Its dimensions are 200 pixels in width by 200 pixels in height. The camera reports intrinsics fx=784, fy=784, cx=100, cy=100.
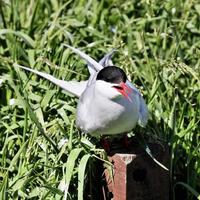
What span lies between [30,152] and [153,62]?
2.96ft

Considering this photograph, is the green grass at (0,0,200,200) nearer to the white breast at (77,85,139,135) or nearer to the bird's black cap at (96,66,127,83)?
the white breast at (77,85,139,135)

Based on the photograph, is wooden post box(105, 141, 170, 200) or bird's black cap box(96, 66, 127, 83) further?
wooden post box(105, 141, 170, 200)

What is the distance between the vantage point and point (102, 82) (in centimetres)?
253

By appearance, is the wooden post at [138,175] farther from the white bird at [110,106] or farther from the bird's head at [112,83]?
the bird's head at [112,83]

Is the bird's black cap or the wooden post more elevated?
the bird's black cap

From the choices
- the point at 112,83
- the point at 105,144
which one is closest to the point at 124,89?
the point at 112,83

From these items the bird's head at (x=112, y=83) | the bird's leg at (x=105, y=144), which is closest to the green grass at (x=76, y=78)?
the bird's leg at (x=105, y=144)

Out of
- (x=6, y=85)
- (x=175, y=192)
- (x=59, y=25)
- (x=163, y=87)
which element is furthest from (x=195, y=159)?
(x=59, y=25)

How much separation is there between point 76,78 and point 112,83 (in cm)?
73

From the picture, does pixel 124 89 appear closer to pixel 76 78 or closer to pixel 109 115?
pixel 109 115

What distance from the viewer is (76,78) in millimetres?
3217

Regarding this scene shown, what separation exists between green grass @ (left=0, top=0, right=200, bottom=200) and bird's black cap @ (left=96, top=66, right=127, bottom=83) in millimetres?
235

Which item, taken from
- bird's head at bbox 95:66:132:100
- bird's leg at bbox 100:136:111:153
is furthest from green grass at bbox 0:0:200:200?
bird's head at bbox 95:66:132:100

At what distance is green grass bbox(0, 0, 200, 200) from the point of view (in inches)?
105
